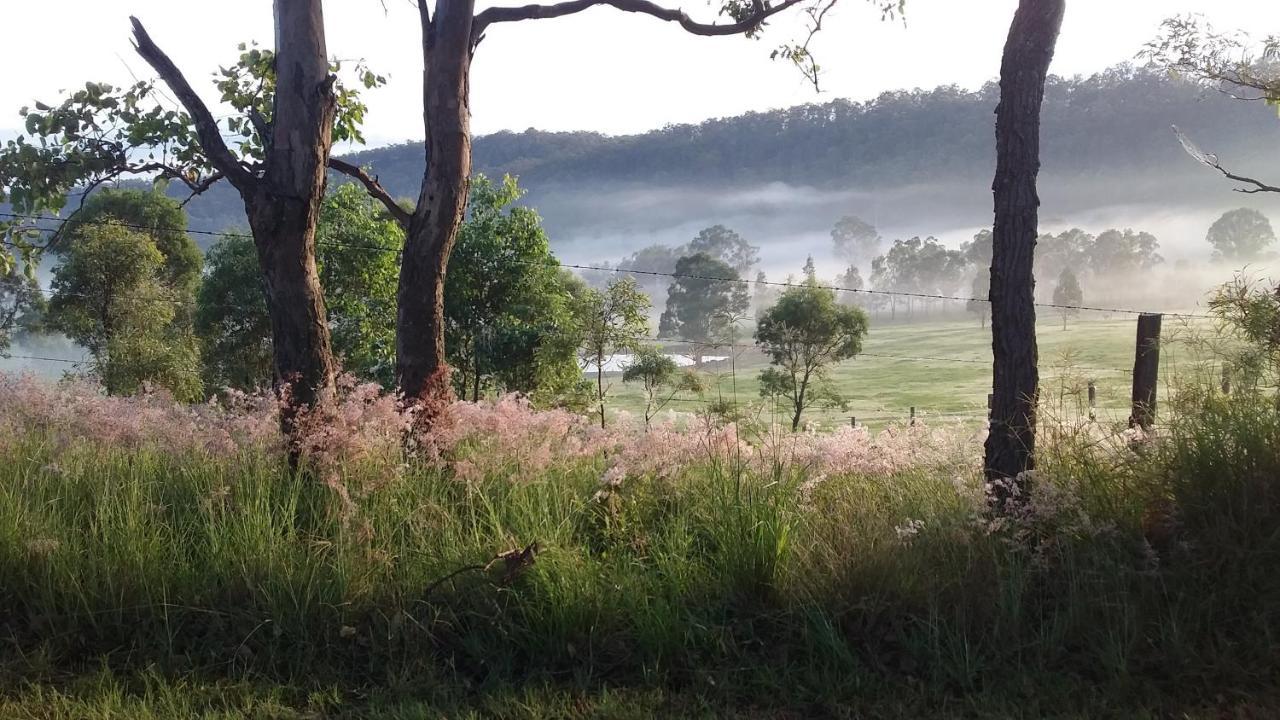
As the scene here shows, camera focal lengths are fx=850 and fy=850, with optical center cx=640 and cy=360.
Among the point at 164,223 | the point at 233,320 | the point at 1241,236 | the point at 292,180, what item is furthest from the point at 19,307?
the point at 1241,236

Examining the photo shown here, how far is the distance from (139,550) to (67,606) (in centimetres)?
36

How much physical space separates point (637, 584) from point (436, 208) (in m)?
3.48

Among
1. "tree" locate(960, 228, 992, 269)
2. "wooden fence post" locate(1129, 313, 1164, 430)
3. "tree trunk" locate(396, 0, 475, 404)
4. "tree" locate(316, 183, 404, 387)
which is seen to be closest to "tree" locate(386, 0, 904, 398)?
"tree trunk" locate(396, 0, 475, 404)

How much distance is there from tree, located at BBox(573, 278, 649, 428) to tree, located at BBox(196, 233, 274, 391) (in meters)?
13.4

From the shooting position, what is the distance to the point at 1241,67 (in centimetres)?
1035

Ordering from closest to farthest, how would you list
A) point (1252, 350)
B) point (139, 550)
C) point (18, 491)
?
point (139, 550)
point (18, 491)
point (1252, 350)

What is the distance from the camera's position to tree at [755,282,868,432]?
4697cm

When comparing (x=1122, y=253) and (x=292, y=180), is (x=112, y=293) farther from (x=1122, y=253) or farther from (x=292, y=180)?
(x=1122, y=253)

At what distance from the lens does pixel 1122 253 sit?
167m

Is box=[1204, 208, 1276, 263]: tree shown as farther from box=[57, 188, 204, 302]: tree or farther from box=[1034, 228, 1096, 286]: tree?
box=[57, 188, 204, 302]: tree

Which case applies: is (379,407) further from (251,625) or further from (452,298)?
(452,298)

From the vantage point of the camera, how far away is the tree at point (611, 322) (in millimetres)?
32312

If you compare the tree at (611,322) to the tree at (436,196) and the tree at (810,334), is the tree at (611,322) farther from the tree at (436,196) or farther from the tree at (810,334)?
the tree at (436,196)

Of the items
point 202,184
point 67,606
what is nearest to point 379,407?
point 67,606
